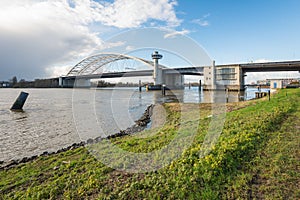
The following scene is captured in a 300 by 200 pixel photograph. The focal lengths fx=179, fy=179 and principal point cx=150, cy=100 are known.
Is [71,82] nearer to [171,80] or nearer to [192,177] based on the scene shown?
[171,80]

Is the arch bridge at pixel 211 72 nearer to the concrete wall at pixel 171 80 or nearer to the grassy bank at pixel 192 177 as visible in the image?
the concrete wall at pixel 171 80

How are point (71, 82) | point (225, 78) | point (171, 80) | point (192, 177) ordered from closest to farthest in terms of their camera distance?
point (192, 177) → point (171, 80) → point (225, 78) → point (71, 82)

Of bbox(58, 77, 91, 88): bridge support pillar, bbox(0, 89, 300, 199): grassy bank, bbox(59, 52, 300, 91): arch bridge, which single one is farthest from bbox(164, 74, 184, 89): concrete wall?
bbox(0, 89, 300, 199): grassy bank

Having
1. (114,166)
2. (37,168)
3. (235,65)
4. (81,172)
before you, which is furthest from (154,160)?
(235,65)

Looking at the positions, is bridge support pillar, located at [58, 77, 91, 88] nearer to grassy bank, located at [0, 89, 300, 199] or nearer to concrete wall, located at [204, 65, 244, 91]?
concrete wall, located at [204, 65, 244, 91]

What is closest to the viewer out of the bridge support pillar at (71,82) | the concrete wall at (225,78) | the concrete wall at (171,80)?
the concrete wall at (171,80)

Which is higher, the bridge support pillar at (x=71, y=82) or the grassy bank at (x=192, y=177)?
the bridge support pillar at (x=71, y=82)

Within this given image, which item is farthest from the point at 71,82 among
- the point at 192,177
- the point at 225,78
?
the point at 192,177

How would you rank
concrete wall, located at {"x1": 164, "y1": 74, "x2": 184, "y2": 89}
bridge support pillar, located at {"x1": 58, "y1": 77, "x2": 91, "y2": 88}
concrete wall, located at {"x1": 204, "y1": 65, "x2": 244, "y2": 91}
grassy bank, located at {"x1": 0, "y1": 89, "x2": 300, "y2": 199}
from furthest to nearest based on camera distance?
bridge support pillar, located at {"x1": 58, "y1": 77, "x2": 91, "y2": 88}
concrete wall, located at {"x1": 204, "y1": 65, "x2": 244, "y2": 91}
concrete wall, located at {"x1": 164, "y1": 74, "x2": 184, "y2": 89}
grassy bank, located at {"x1": 0, "y1": 89, "x2": 300, "y2": 199}

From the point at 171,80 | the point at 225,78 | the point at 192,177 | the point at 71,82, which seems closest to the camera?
the point at 192,177

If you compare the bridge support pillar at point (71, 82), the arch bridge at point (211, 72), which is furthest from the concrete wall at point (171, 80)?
the bridge support pillar at point (71, 82)

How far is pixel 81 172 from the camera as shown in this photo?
13.6ft

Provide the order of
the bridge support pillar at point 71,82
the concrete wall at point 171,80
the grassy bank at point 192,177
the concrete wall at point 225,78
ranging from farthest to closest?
the bridge support pillar at point 71,82, the concrete wall at point 225,78, the concrete wall at point 171,80, the grassy bank at point 192,177

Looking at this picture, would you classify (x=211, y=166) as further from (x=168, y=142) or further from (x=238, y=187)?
(x=168, y=142)
